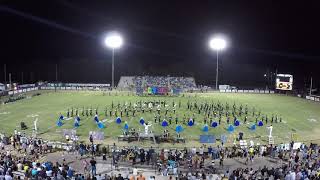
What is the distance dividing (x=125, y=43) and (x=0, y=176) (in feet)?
299

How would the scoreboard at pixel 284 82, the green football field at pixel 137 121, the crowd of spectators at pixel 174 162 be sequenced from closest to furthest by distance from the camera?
the crowd of spectators at pixel 174 162
the green football field at pixel 137 121
the scoreboard at pixel 284 82

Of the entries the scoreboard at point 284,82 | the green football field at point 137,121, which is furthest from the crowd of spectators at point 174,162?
the scoreboard at point 284,82

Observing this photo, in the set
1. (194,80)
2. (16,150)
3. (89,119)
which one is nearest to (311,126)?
(89,119)

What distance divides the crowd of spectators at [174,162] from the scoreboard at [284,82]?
51.6 m

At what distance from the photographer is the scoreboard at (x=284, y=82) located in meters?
81.6

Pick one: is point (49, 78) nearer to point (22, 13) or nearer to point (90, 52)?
point (90, 52)

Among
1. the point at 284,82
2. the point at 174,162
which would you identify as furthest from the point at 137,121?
the point at 284,82

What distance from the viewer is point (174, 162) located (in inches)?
1025

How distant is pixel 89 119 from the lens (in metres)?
47.1

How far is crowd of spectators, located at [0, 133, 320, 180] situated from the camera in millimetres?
22203

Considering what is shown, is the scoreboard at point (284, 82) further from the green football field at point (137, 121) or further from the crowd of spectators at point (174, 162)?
the crowd of spectators at point (174, 162)

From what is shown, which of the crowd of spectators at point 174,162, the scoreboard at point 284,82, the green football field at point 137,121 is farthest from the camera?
the scoreboard at point 284,82

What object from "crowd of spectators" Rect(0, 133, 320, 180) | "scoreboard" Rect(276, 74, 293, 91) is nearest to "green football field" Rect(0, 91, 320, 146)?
"crowd of spectators" Rect(0, 133, 320, 180)

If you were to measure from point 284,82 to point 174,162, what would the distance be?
209 feet
